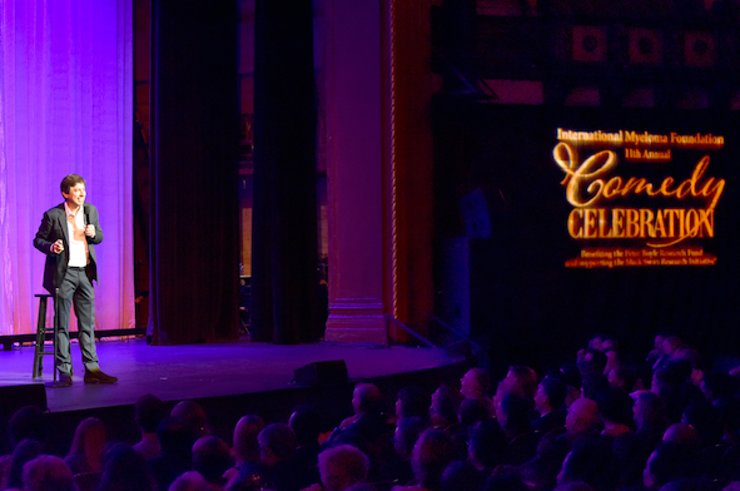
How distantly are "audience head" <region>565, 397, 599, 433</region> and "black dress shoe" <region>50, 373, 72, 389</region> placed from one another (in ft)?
11.7

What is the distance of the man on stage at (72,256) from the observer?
594 cm

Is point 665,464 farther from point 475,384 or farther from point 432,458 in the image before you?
point 475,384

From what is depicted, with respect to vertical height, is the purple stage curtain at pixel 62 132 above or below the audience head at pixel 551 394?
above

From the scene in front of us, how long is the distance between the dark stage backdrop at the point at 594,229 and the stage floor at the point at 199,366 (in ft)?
6.39

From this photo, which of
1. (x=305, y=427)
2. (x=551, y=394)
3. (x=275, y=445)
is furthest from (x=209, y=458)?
(x=551, y=394)

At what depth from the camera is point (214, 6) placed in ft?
31.7

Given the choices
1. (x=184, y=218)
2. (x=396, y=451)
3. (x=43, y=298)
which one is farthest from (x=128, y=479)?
(x=184, y=218)

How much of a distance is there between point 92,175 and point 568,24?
589cm

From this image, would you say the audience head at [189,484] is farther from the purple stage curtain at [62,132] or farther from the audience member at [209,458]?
the purple stage curtain at [62,132]

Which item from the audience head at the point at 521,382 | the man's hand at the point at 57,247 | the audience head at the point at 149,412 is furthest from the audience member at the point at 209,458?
the man's hand at the point at 57,247

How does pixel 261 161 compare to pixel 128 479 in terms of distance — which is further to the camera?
pixel 261 161

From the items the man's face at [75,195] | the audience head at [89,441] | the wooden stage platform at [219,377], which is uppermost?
the man's face at [75,195]

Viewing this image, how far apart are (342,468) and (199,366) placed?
493 cm

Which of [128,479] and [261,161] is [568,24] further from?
[128,479]
